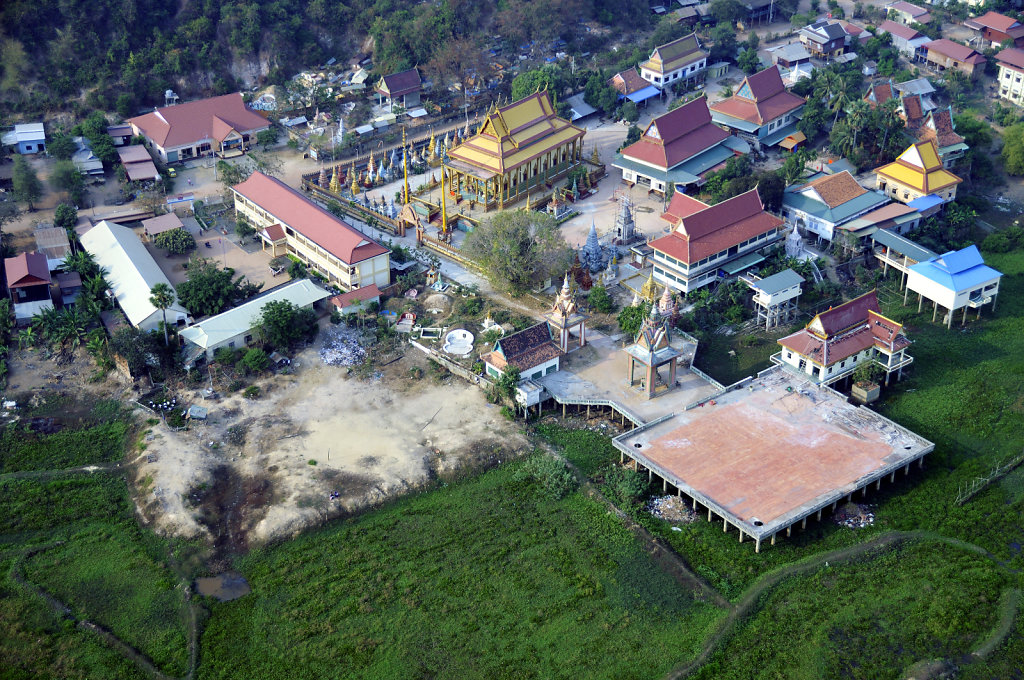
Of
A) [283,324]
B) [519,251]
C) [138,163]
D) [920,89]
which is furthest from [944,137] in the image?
[138,163]

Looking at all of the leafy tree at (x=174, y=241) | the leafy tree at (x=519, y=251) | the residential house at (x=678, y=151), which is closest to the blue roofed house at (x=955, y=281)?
the residential house at (x=678, y=151)

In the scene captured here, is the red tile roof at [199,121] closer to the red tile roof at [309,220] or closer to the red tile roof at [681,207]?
the red tile roof at [309,220]

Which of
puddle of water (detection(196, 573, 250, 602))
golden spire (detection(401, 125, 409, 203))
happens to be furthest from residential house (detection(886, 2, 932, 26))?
puddle of water (detection(196, 573, 250, 602))

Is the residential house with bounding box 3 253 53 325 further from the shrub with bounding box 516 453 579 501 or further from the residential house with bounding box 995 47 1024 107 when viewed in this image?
the residential house with bounding box 995 47 1024 107

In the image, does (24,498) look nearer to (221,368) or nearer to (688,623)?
(221,368)

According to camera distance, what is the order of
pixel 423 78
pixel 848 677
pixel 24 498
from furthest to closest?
pixel 423 78, pixel 24 498, pixel 848 677

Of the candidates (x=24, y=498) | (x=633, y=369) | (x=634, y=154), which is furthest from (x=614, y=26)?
(x=24, y=498)
